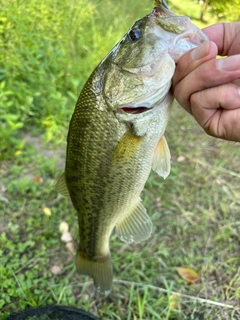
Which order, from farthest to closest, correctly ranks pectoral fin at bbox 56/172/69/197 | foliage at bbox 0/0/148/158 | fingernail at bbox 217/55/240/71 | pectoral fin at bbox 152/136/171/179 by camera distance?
1. foliage at bbox 0/0/148/158
2. pectoral fin at bbox 56/172/69/197
3. pectoral fin at bbox 152/136/171/179
4. fingernail at bbox 217/55/240/71

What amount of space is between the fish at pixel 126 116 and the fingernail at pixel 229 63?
0.15 metres

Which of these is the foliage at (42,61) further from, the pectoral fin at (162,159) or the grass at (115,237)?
the pectoral fin at (162,159)

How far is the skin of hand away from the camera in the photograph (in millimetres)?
1186

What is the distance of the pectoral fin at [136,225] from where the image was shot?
1.78 metres

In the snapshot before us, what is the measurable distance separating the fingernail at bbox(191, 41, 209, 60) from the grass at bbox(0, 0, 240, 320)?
1590mm

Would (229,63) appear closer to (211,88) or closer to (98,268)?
(211,88)

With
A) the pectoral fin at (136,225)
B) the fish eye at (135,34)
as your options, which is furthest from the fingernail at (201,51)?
the pectoral fin at (136,225)

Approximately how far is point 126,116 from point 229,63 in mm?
458

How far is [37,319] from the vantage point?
1984 mm

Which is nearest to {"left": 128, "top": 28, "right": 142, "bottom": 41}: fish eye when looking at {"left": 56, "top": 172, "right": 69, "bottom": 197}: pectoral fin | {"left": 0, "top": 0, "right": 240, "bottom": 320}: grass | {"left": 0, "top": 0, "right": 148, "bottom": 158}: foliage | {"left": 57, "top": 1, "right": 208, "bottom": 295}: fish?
{"left": 57, "top": 1, "right": 208, "bottom": 295}: fish

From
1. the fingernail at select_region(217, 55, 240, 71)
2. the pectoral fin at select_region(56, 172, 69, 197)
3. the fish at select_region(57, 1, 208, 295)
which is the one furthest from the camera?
the pectoral fin at select_region(56, 172, 69, 197)

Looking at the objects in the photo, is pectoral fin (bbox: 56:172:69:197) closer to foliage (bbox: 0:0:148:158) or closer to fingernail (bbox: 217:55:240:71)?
fingernail (bbox: 217:55:240:71)

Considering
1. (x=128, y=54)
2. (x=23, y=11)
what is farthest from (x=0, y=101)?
(x=128, y=54)

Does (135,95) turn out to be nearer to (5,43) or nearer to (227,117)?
(227,117)
